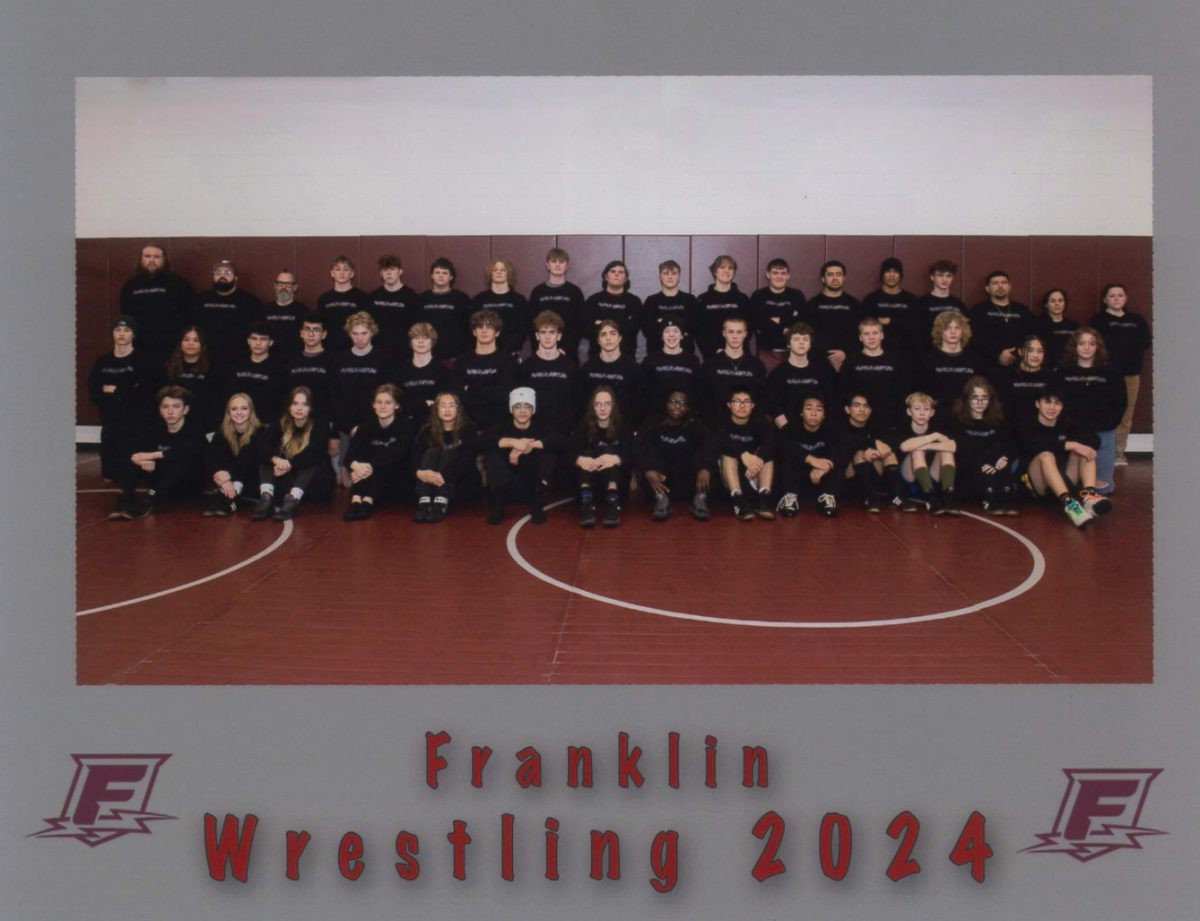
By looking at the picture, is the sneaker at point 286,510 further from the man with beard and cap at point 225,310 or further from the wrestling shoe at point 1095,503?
the wrestling shoe at point 1095,503

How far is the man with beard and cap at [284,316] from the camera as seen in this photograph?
848 centimetres

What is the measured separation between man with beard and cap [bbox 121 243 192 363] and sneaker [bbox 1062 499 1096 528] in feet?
26.1

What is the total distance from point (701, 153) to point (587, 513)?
4641 millimetres

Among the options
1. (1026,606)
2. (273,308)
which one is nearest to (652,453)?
(1026,606)

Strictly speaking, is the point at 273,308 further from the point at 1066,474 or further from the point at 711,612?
the point at 1066,474

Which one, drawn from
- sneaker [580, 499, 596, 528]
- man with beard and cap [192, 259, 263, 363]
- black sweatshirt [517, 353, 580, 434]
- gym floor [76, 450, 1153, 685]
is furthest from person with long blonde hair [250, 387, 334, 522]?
sneaker [580, 499, 596, 528]

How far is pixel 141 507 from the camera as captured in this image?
7.11 metres

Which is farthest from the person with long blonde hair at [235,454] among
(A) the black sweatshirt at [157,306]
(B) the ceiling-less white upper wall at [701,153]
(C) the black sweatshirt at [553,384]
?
(B) the ceiling-less white upper wall at [701,153]

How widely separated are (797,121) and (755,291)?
1.97 meters

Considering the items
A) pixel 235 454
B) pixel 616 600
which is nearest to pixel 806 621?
pixel 616 600

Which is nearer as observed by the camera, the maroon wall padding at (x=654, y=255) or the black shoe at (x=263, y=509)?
the black shoe at (x=263, y=509)

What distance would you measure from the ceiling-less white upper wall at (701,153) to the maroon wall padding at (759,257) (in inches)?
5.3

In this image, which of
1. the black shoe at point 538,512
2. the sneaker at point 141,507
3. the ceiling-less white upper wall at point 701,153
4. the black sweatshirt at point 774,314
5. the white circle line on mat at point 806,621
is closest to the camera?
the white circle line on mat at point 806,621

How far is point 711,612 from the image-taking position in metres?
4.84
